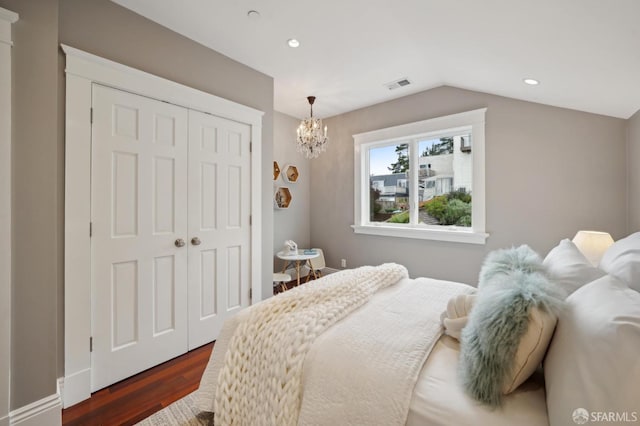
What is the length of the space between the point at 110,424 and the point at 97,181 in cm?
146

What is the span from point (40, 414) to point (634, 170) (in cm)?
433

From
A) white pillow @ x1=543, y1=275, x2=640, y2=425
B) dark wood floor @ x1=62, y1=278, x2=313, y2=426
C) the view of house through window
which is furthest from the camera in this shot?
the view of house through window

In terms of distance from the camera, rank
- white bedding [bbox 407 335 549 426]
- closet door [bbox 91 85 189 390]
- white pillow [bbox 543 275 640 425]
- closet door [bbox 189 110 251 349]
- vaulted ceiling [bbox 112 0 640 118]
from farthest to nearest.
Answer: closet door [bbox 189 110 251 349] < closet door [bbox 91 85 189 390] < vaulted ceiling [bbox 112 0 640 118] < white bedding [bbox 407 335 549 426] < white pillow [bbox 543 275 640 425]

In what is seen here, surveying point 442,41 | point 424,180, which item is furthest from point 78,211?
point 424,180

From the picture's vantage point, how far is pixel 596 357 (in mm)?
714

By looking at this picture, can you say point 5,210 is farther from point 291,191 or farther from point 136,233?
point 291,191

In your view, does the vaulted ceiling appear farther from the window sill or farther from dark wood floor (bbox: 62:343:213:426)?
dark wood floor (bbox: 62:343:213:426)

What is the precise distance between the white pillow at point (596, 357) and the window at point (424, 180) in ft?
8.10

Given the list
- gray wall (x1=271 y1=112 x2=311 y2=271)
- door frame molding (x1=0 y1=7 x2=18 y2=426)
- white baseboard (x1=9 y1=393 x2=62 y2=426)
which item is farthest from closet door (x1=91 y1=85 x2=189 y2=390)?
gray wall (x1=271 y1=112 x2=311 y2=271)

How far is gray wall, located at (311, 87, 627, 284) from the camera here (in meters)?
2.55

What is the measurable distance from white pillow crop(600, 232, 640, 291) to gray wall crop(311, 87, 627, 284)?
1.58 meters

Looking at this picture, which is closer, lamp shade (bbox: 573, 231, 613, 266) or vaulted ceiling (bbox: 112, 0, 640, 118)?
vaulted ceiling (bbox: 112, 0, 640, 118)

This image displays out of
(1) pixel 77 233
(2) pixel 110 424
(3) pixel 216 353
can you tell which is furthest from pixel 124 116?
(2) pixel 110 424

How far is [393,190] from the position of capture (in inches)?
159
